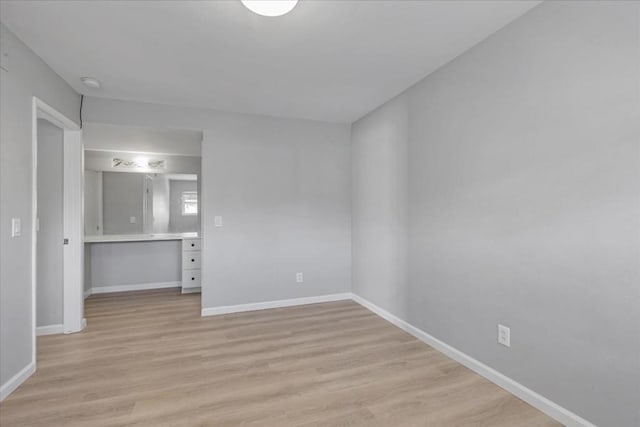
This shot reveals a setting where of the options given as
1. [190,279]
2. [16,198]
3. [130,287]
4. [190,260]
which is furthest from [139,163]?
[16,198]

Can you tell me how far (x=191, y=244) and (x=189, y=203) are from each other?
3.04 ft

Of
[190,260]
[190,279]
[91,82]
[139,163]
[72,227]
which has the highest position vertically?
[91,82]

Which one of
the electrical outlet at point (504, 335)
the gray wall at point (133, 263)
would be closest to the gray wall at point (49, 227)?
the gray wall at point (133, 263)

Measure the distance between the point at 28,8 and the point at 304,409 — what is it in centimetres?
289

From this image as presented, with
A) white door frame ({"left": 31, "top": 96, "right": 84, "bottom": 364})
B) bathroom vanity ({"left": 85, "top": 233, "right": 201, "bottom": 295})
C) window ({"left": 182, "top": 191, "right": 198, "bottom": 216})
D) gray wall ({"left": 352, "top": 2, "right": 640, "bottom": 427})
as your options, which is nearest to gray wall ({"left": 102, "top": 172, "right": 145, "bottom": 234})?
bathroom vanity ({"left": 85, "top": 233, "right": 201, "bottom": 295})

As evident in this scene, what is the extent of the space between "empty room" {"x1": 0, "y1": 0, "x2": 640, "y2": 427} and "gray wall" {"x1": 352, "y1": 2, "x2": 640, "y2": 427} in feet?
0.04

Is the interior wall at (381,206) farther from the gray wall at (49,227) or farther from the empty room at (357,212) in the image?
the gray wall at (49,227)

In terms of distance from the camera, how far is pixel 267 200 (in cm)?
394

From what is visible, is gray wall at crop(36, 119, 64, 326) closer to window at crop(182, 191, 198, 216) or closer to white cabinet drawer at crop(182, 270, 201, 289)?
white cabinet drawer at crop(182, 270, 201, 289)

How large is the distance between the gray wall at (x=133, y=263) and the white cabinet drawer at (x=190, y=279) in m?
0.59

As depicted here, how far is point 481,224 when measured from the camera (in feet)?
7.63

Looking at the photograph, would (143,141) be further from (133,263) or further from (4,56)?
(4,56)

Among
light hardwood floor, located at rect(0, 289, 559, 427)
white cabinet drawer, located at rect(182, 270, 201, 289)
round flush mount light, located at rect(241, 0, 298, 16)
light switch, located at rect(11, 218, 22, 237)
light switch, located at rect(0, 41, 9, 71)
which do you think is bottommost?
light hardwood floor, located at rect(0, 289, 559, 427)

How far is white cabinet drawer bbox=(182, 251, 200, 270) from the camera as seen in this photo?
15.3 ft
